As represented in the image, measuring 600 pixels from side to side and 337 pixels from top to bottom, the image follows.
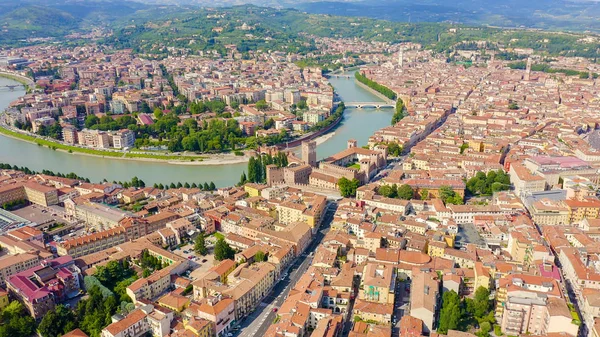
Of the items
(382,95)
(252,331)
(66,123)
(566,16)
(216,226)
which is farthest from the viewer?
(566,16)

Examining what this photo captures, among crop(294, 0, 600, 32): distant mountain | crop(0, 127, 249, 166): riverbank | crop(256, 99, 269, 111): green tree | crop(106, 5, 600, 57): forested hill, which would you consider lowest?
crop(0, 127, 249, 166): riverbank

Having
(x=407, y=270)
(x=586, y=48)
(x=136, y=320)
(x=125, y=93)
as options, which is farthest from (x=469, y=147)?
(x=586, y=48)

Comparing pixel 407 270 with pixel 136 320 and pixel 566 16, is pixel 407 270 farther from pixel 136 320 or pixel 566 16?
pixel 566 16

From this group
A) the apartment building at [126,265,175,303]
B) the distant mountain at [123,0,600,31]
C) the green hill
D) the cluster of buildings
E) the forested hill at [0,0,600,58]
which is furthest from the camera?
the distant mountain at [123,0,600,31]

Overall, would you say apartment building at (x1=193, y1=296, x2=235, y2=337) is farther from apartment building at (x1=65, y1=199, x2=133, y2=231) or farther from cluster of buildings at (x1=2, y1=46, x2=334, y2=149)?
cluster of buildings at (x1=2, y1=46, x2=334, y2=149)

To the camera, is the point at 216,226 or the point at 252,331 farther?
the point at 216,226

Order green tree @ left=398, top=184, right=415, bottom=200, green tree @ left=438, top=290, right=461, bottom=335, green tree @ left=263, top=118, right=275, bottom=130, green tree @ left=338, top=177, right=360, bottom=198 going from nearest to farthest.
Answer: green tree @ left=438, top=290, right=461, bottom=335 → green tree @ left=398, top=184, right=415, bottom=200 → green tree @ left=338, top=177, right=360, bottom=198 → green tree @ left=263, top=118, right=275, bottom=130

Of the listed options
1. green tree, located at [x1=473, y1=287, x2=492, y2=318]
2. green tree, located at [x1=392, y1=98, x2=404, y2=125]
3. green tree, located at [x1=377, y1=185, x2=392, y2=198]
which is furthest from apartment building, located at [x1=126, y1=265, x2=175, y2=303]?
green tree, located at [x1=392, y1=98, x2=404, y2=125]
